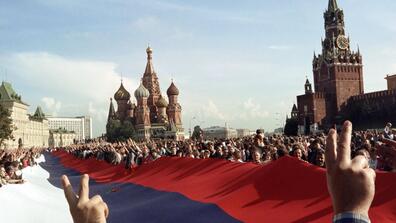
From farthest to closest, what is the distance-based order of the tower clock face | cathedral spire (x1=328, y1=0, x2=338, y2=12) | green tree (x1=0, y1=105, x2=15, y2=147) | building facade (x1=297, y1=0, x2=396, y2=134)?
cathedral spire (x1=328, y1=0, x2=338, y2=12) → the tower clock face → building facade (x1=297, y1=0, x2=396, y2=134) → green tree (x1=0, y1=105, x2=15, y2=147)

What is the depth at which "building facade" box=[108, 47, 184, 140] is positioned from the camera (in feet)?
461

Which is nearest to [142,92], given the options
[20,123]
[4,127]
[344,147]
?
[20,123]

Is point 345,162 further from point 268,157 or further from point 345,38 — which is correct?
point 345,38

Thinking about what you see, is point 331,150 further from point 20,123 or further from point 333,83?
point 20,123

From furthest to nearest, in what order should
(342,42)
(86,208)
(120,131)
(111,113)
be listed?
(111,113), (120,131), (342,42), (86,208)

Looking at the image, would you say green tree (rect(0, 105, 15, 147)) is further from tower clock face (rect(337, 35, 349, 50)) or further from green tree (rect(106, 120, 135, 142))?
tower clock face (rect(337, 35, 349, 50))

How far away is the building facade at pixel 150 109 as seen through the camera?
14050cm

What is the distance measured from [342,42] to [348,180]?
12755 centimetres

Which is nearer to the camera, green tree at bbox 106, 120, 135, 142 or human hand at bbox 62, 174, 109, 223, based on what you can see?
human hand at bbox 62, 174, 109, 223

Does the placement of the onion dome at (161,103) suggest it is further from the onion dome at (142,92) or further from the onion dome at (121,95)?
the onion dome at (121,95)

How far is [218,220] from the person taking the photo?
8719 mm

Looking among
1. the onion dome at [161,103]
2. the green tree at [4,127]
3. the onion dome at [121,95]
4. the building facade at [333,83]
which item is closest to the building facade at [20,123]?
the onion dome at [121,95]

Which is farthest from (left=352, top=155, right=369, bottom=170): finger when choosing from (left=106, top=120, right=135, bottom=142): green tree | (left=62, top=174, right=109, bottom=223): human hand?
(left=106, top=120, right=135, bottom=142): green tree

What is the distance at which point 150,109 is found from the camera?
5773 inches
